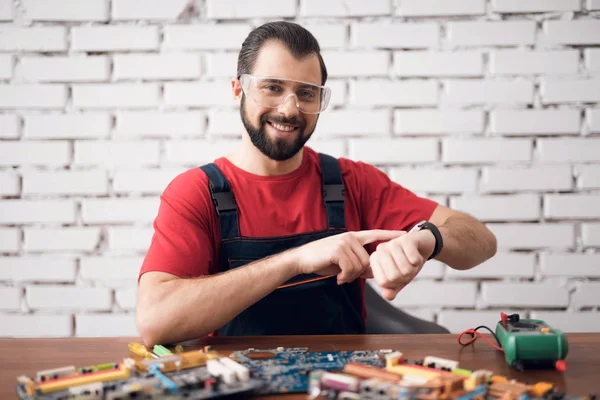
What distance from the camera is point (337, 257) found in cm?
133

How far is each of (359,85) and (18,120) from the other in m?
1.36

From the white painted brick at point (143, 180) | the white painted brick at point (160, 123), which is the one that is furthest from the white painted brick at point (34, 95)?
the white painted brick at point (143, 180)

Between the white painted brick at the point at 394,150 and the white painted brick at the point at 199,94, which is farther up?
the white painted brick at the point at 199,94

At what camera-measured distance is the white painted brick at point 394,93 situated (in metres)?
2.28

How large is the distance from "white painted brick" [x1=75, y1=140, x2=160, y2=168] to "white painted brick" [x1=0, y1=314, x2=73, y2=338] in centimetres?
64

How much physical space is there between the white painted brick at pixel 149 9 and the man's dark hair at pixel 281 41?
62 cm

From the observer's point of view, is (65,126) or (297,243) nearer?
(297,243)

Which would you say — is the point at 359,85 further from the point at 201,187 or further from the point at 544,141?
the point at 201,187

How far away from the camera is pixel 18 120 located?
2.34 m

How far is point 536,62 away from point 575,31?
0.19 meters

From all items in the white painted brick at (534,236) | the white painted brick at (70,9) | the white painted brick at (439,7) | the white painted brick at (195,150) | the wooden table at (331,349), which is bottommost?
the wooden table at (331,349)

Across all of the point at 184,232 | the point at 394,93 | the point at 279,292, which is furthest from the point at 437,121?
the point at 184,232

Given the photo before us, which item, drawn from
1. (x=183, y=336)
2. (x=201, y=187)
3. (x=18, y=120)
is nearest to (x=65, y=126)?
(x=18, y=120)

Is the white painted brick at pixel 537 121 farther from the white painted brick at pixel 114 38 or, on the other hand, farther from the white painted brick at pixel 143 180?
the white painted brick at pixel 114 38
